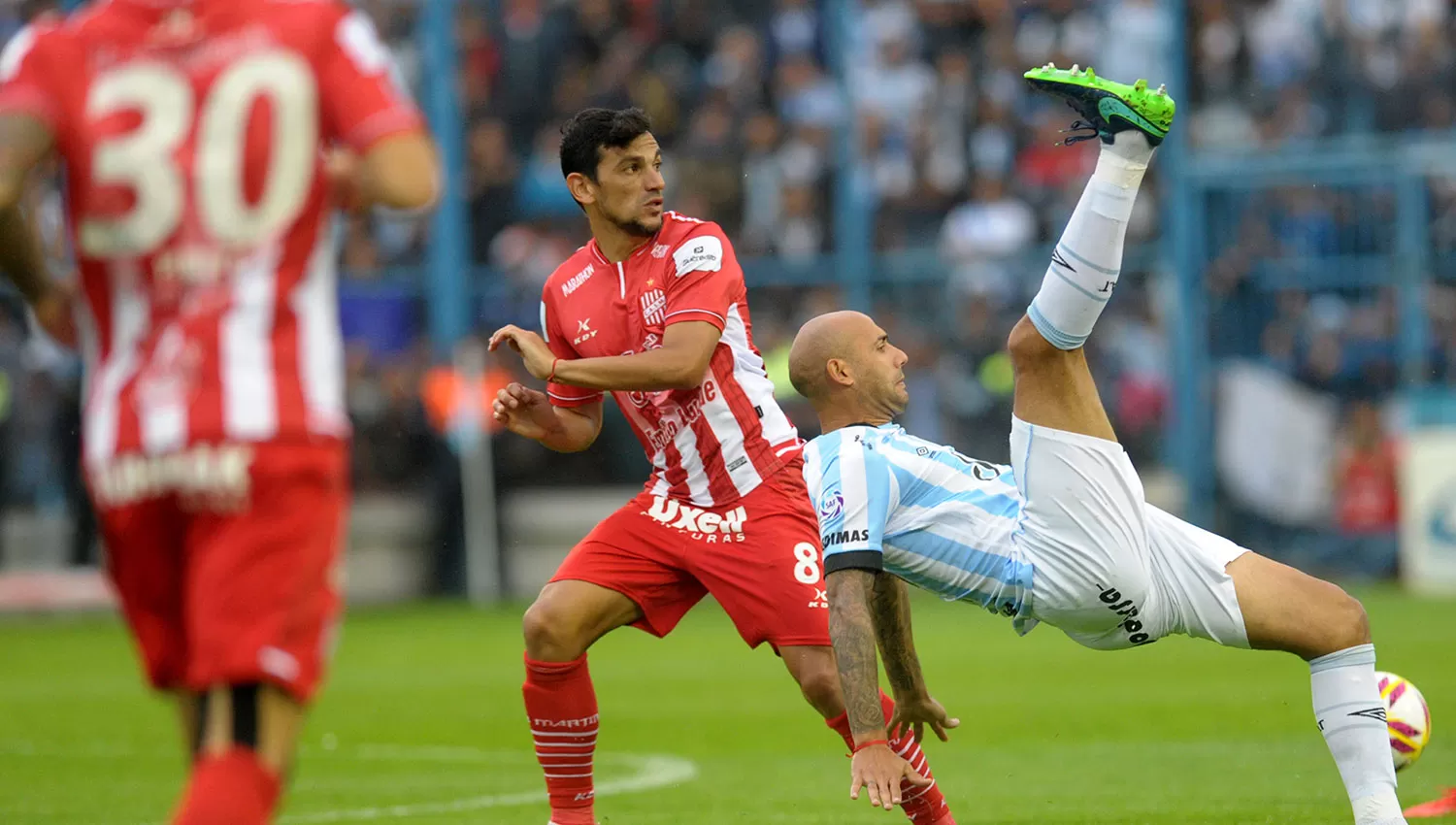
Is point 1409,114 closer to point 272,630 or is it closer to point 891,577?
point 891,577

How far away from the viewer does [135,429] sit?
12.7 feet

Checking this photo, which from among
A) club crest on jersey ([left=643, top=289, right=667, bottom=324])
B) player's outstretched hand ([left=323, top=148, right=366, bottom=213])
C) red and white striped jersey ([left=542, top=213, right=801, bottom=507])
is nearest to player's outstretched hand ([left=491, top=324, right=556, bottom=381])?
red and white striped jersey ([left=542, top=213, right=801, bottom=507])

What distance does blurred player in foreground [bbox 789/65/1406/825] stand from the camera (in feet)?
18.7

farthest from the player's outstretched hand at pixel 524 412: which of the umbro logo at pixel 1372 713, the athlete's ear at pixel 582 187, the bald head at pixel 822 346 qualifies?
the umbro logo at pixel 1372 713

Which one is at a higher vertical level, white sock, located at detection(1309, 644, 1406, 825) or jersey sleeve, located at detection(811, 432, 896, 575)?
jersey sleeve, located at detection(811, 432, 896, 575)

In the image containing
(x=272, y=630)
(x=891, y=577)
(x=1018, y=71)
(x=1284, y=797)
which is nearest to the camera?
(x=272, y=630)

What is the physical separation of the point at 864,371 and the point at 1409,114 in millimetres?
16041

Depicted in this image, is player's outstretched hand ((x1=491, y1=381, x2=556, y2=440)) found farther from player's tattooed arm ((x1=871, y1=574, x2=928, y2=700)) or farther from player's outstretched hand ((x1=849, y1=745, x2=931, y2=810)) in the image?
player's outstretched hand ((x1=849, y1=745, x2=931, y2=810))

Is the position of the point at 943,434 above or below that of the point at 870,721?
below

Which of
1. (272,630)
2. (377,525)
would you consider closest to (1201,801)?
(272,630)

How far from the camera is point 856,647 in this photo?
5828mm

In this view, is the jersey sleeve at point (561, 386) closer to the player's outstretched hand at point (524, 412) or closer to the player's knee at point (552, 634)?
the player's outstretched hand at point (524, 412)

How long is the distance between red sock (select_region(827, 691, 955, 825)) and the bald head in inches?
41.2

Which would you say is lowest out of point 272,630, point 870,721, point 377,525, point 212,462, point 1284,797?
point 377,525
